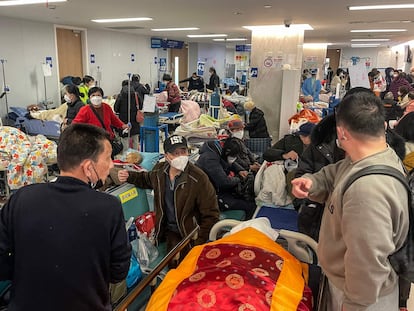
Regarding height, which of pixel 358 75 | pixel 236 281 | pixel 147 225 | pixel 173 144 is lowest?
pixel 147 225

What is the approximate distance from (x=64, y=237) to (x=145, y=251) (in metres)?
1.40

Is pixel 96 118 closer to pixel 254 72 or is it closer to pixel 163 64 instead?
pixel 254 72

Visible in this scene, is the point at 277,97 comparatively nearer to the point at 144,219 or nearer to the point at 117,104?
the point at 117,104

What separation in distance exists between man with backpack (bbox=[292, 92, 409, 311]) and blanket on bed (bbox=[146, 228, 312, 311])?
19cm

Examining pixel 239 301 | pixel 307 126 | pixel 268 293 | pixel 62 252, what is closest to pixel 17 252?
pixel 62 252

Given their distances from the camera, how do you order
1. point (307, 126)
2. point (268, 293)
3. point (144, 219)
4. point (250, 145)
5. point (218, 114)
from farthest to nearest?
point (218, 114) < point (250, 145) < point (307, 126) < point (144, 219) < point (268, 293)

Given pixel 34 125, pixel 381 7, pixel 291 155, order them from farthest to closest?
1. pixel 34 125
2. pixel 381 7
3. pixel 291 155

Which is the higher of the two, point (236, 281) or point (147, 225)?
point (236, 281)

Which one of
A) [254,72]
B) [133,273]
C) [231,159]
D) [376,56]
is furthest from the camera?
[376,56]

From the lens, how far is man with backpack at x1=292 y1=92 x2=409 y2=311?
1.34 metres

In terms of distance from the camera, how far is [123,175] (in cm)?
297

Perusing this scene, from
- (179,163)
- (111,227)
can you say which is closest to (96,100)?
(179,163)

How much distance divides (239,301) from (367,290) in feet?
1.57

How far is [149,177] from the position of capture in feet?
9.86
